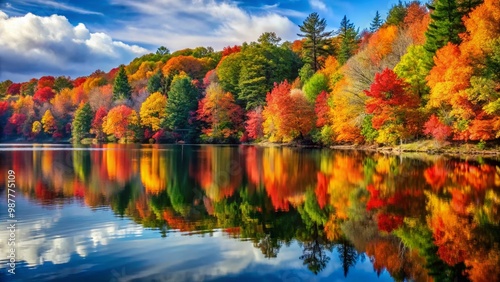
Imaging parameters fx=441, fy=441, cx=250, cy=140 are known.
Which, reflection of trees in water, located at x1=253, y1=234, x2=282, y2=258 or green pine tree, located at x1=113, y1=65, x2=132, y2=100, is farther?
green pine tree, located at x1=113, y1=65, x2=132, y2=100

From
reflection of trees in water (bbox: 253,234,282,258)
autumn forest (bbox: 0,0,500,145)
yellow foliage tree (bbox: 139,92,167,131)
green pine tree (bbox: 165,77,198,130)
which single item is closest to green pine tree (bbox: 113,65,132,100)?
autumn forest (bbox: 0,0,500,145)

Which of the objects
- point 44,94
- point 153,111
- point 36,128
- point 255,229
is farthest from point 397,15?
point 44,94

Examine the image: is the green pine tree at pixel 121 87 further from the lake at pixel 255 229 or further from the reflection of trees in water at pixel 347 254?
the reflection of trees in water at pixel 347 254

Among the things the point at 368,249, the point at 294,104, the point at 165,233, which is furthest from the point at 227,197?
the point at 294,104

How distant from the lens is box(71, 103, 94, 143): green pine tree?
3659 inches

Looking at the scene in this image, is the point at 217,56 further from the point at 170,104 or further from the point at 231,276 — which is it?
the point at 231,276

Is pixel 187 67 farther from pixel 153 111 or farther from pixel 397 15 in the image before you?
pixel 397 15

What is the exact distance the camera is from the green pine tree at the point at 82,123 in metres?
92.9

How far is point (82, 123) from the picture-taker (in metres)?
93.3

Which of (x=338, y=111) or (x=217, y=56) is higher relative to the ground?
(x=217, y=56)

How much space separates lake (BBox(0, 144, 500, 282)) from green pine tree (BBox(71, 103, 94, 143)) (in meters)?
74.1

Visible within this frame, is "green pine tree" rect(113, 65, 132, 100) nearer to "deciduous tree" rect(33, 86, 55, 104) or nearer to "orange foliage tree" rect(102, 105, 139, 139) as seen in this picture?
"orange foliage tree" rect(102, 105, 139, 139)

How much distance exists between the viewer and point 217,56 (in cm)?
11650

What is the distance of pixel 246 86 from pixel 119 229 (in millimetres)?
65399
